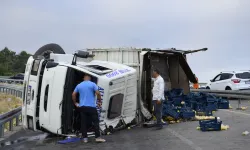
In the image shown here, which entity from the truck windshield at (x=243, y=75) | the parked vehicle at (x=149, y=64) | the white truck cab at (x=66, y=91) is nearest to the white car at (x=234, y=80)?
the truck windshield at (x=243, y=75)

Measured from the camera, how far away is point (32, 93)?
9922mm

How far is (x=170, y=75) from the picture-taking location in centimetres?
1484

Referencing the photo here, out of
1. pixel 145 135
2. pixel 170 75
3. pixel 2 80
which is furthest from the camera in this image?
pixel 2 80

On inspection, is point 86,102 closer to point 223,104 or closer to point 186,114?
point 186,114

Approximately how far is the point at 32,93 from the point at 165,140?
3.62 meters

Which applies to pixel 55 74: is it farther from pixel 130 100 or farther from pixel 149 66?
pixel 149 66

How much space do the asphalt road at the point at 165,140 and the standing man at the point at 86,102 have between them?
0.35 metres

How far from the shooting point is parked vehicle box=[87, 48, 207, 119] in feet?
39.7

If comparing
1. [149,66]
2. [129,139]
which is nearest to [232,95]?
[149,66]

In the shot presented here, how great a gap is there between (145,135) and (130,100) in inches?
51.4

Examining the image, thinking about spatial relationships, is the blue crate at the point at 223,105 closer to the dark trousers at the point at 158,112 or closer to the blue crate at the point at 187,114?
the blue crate at the point at 187,114

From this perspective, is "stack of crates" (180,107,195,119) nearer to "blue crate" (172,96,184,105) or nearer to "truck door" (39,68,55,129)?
"blue crate" (172,96,184,105)

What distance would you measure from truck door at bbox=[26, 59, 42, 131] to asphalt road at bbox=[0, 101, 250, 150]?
1.70 feet

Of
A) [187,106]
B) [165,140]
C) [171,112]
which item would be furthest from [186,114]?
[165,140]
